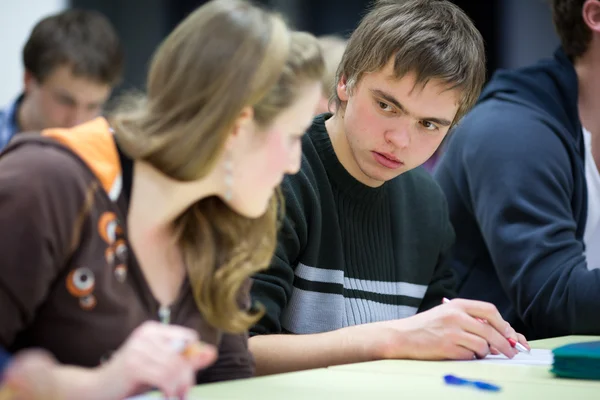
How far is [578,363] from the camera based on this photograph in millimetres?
1472

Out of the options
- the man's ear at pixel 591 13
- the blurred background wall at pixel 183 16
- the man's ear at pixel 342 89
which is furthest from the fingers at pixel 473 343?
the blurred background wall at pixel 183 16

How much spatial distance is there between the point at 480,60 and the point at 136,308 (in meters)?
1.06

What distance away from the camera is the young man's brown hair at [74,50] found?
3.33 meters

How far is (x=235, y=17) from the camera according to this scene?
1.27 meters

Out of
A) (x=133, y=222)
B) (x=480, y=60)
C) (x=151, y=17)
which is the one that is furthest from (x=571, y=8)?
(x=151, y=17)

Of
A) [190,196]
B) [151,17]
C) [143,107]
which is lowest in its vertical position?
[151,17]

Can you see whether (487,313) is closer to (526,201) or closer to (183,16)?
(526,201)

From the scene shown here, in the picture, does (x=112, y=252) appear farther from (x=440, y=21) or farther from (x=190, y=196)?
(x=440, y=21)

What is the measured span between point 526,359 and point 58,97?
2.32 m

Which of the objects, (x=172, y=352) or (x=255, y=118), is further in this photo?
(x=255, y=118)

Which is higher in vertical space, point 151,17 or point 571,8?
point 571,8

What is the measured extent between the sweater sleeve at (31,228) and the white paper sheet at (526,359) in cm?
91

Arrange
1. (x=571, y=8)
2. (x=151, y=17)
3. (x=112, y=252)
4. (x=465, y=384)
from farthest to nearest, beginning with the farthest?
(x=151, y=17) < (x=571, y=8) < (x=465, y=384) < (x=112, y=252)

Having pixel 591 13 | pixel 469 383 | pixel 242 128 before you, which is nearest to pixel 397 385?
pixel 469 383
